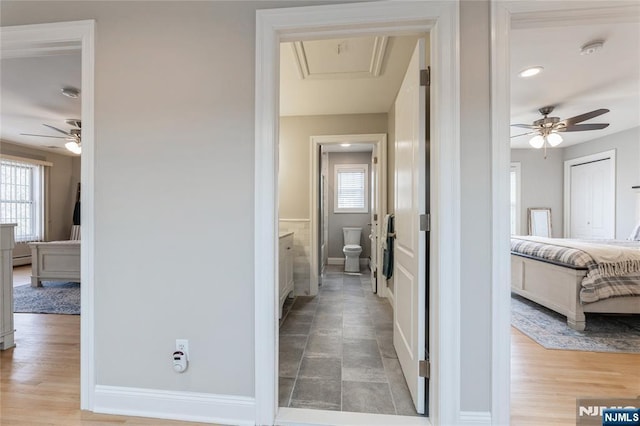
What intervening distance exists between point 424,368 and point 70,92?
441 cm

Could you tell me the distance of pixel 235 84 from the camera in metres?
1.51

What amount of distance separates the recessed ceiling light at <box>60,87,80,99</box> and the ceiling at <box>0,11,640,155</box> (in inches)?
2.3

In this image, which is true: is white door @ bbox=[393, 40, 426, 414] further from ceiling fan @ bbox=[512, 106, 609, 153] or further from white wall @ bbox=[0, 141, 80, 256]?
white wall @ bbox=[0, 141, 80, 256]

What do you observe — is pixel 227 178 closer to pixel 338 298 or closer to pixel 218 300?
pixel 218 300

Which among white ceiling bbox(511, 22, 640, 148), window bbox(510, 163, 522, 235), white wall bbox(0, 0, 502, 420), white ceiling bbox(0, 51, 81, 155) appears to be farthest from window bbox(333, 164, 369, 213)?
white wall bbox(0, 0, 502, 420)

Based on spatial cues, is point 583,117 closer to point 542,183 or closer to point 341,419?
point 542,183

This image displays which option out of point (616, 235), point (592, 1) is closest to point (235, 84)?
point (592, 1)

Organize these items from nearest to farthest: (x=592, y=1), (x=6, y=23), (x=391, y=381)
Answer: (x=592, y=1) < (x=6, y=23) < (x=391, y=381)

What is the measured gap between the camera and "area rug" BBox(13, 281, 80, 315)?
3.19m

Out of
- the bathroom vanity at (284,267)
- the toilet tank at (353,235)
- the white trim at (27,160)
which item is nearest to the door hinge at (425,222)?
the bathroom vanity at (284,267)

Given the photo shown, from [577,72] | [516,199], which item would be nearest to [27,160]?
[577,72]

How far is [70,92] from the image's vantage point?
326 cm

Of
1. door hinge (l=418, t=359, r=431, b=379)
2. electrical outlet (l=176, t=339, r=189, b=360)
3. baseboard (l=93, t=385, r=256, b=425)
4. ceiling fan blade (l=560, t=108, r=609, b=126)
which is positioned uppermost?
ceiling fan blade (l=560, t=108, r=609, b=126)

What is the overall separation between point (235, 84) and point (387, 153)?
266 centimetres
